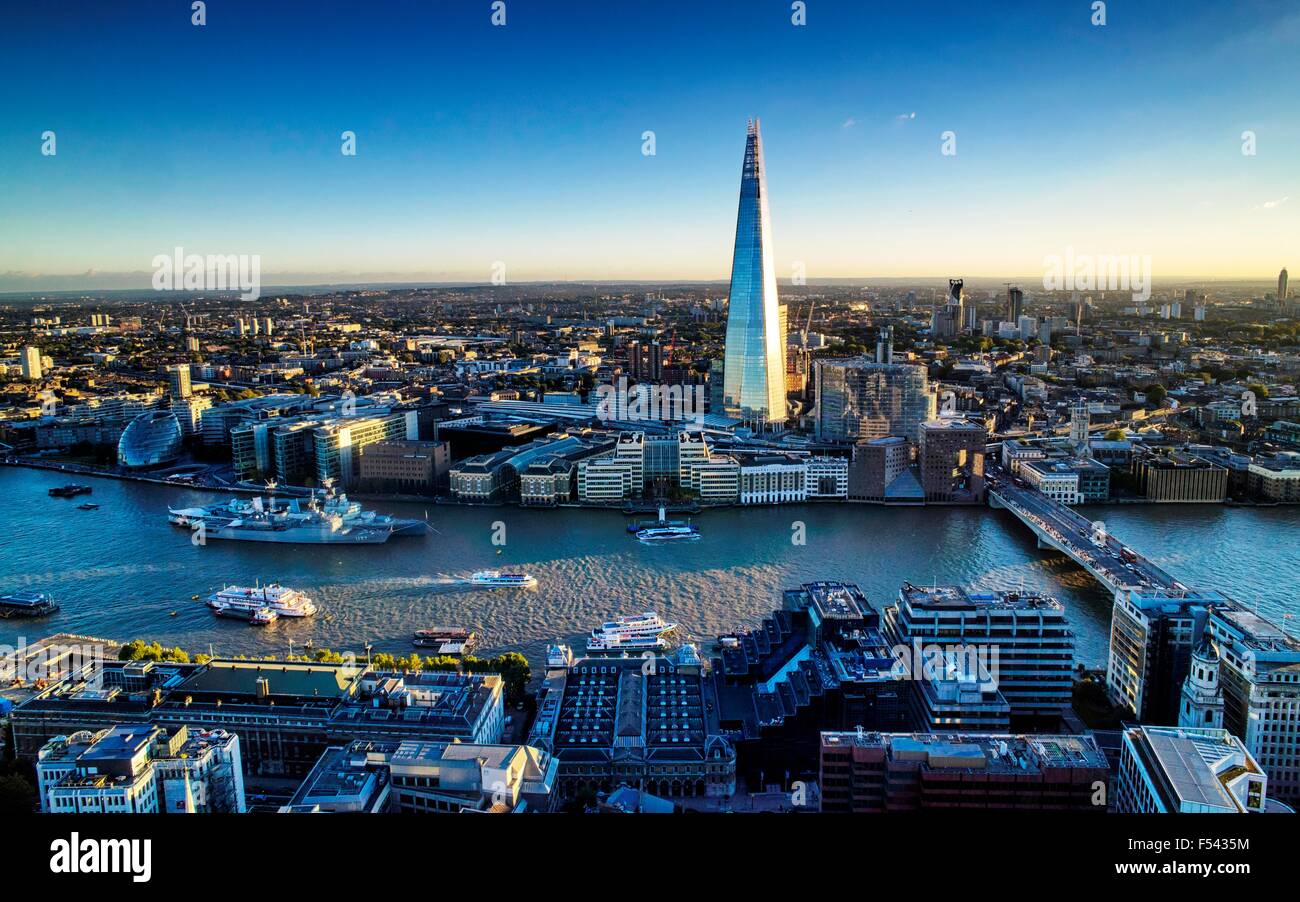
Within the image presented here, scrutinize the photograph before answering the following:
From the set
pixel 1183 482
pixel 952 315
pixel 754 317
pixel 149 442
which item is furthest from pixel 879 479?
pixel 952 315

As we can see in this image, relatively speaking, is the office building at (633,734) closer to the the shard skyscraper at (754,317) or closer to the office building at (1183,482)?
the office building at (1183,482)

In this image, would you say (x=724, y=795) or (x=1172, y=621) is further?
(x=1172, y=621)

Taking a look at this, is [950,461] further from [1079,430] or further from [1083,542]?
[1079,430]

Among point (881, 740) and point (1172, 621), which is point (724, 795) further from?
point (1172, 621)

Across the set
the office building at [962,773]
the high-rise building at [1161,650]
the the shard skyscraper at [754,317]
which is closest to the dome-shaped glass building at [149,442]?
the the shard skyscraper at [754,317]

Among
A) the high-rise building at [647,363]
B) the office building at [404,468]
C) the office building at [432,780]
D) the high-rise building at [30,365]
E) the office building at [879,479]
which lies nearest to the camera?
the office building at [432,780]
